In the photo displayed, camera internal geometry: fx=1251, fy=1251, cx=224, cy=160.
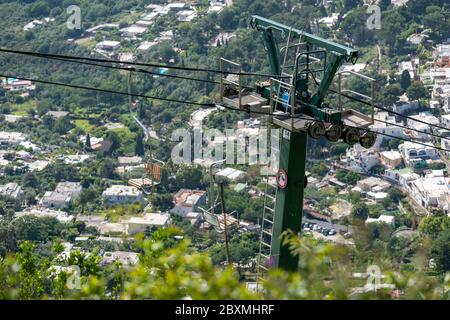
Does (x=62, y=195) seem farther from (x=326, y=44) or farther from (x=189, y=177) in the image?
(x=326, y=44)

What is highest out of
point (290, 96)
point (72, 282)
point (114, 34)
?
point (290, 96)

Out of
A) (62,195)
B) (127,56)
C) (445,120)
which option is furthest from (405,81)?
(62,195)

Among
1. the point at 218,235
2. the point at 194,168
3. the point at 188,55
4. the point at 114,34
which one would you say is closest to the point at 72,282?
the point at 218,235

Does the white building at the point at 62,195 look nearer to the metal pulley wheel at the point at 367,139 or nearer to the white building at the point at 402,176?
the white building at the point at 402,176

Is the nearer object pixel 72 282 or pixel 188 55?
pixel 72 282

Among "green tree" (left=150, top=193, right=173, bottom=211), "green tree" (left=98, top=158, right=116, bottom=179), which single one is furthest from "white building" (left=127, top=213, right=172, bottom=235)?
"green tree" (left=98, top=158, right=116, bottom=179)

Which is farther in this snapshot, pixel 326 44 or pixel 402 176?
pixel 402 176

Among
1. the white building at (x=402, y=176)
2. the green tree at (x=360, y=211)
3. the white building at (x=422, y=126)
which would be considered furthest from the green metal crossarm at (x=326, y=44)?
the white building at (x=422, y=126)

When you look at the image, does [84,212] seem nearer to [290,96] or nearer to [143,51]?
[143,51]
